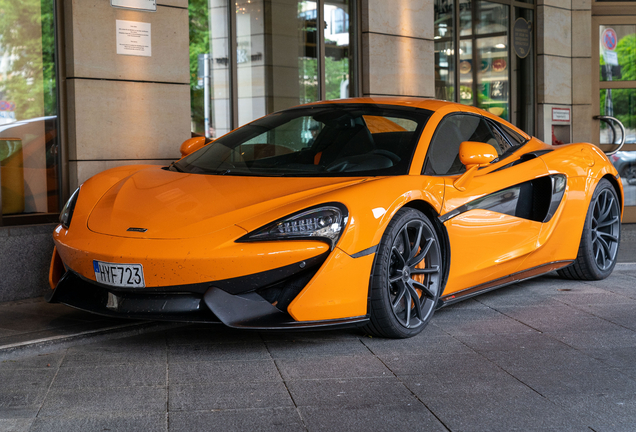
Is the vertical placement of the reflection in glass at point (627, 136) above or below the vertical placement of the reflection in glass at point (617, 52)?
below

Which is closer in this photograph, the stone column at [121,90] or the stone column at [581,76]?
the stone column at [121,90]

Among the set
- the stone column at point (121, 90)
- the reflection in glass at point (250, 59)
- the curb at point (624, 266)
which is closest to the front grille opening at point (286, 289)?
the stone column at point (121, 90)

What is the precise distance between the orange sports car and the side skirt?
14 millimetres

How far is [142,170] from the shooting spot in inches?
181

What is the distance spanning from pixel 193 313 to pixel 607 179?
3831 millimetres

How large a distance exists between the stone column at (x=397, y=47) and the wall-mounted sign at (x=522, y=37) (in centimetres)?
207

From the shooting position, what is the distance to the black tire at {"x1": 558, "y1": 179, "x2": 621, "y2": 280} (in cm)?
551

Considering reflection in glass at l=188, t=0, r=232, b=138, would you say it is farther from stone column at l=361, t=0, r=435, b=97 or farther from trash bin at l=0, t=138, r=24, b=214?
trash bin at l=0, t=138, r=24, b=214

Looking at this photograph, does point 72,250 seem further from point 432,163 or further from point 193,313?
point 432,163

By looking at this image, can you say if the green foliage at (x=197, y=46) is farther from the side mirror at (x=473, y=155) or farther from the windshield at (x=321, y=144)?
the side mirror at (x=473, y=155)

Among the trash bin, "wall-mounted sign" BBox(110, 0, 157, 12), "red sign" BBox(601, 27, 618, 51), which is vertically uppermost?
"red sign" BBox(601, 27, 618, 51)

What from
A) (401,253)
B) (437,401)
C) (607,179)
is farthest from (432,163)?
(607,179)

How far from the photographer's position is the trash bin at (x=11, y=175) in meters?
5.82

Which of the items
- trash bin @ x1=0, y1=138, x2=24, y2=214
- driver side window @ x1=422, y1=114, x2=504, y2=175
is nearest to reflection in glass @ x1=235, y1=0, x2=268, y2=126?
trash bin @ x1=0, y1=138, x2=24, y2=214
